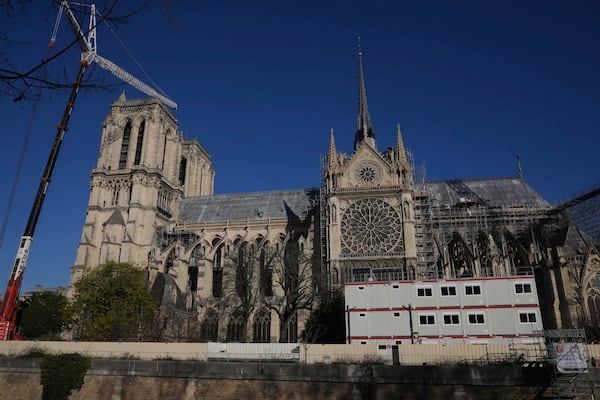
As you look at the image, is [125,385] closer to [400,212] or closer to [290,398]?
[290,398]

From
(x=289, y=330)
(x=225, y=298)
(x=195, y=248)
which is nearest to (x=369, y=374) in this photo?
(x=289, y=330)

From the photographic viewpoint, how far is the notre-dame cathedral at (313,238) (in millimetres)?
35875

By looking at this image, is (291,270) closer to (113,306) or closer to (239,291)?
(239,291)

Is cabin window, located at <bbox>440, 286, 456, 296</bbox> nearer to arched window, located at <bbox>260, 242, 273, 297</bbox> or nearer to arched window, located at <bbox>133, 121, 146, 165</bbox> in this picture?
arched window, located at <bbox>260, 242, 273, 297</bbox>

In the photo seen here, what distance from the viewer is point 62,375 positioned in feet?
71.9

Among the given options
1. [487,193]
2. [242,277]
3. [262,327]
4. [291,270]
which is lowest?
[262,327]

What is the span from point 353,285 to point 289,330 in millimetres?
11737

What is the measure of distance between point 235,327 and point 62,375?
20019 millimetres

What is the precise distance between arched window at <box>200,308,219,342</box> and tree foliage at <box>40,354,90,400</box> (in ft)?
62.1

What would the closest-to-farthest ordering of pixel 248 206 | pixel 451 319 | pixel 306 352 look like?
1. pixel 306 352
2. pixel 451 319
3. pixel 248 206

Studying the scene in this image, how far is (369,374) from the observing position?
19625 millimetres

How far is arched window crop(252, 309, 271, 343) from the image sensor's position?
3984 cm

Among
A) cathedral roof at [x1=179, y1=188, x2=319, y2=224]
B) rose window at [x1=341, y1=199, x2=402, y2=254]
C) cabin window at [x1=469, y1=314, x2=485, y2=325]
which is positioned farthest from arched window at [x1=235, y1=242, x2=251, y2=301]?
cabin window at [x1=469, y1=314, x2=485, y2=325]

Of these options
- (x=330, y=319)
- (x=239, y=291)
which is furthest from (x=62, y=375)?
(x=330, y=319)
